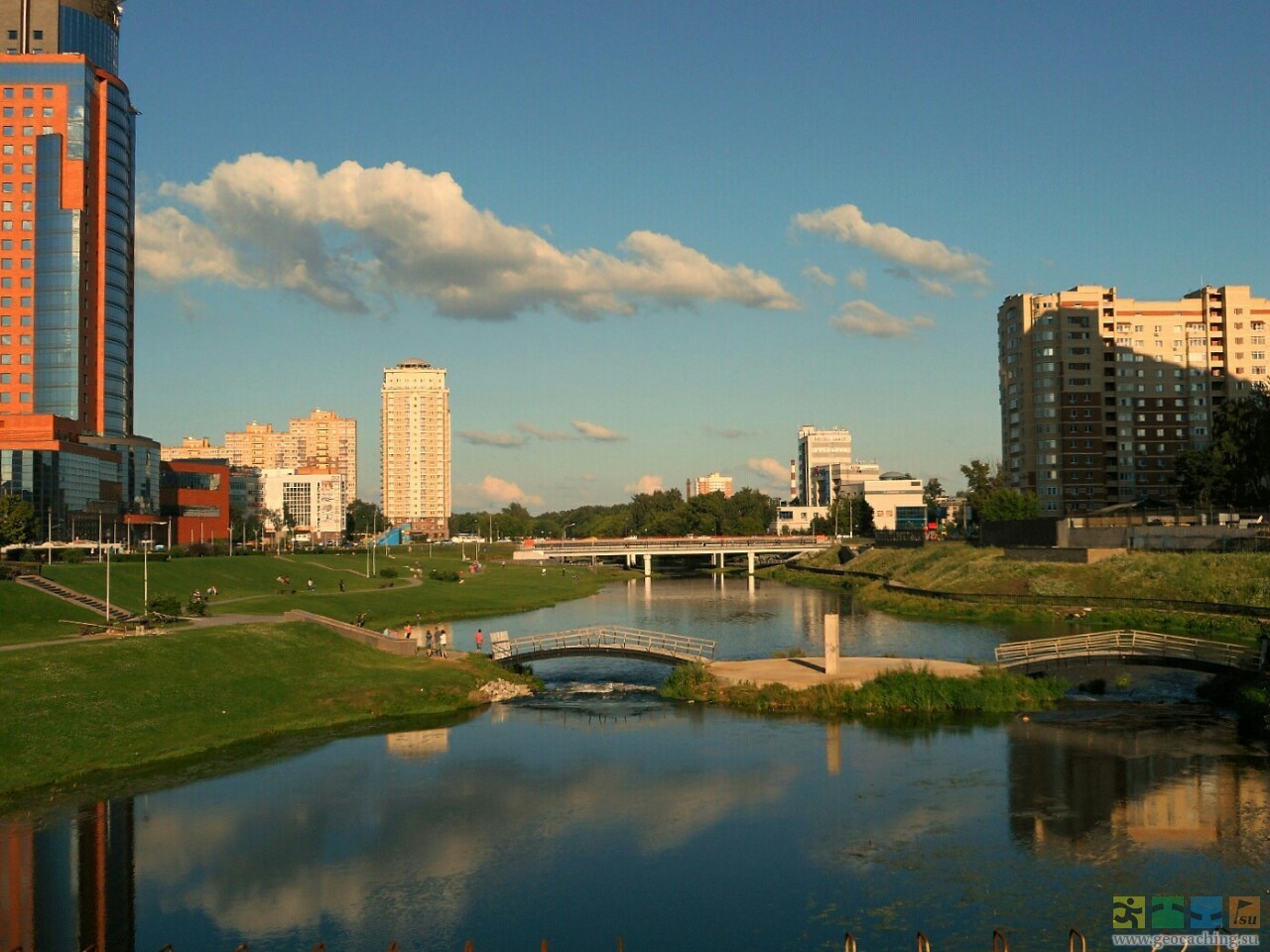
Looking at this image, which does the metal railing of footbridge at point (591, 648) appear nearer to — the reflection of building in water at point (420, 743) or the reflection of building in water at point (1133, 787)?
the reflection of building in water at point (420, 743)

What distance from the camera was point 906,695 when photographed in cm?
5162

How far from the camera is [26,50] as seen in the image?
15338cm

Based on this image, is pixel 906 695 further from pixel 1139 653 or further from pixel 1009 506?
pixel 1009 506

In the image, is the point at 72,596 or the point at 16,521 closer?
the point at 72,596

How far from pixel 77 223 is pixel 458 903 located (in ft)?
481

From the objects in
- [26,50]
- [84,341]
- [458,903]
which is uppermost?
[26,50]

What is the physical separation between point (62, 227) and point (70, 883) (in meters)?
141

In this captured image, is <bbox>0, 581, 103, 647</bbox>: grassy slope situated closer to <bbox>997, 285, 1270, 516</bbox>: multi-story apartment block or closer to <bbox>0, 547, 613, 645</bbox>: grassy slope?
<bbox>0, 547, 613, 645</bbox>: grassy slope

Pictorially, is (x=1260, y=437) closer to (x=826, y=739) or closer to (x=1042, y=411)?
(x=1042, y=411)

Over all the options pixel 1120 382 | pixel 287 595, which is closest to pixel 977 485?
pixel 1120 382

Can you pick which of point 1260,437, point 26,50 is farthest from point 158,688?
point 26,50

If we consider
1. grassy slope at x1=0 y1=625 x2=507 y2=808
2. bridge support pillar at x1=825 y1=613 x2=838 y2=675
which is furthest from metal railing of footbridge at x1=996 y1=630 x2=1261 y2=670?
grassy slope at x1=0 y1=625 x2=507 y2=808

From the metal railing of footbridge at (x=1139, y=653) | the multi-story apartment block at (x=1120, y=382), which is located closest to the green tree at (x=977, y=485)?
the multi-story apartment block at (x=1120, y=382)

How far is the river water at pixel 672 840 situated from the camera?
26609mm
